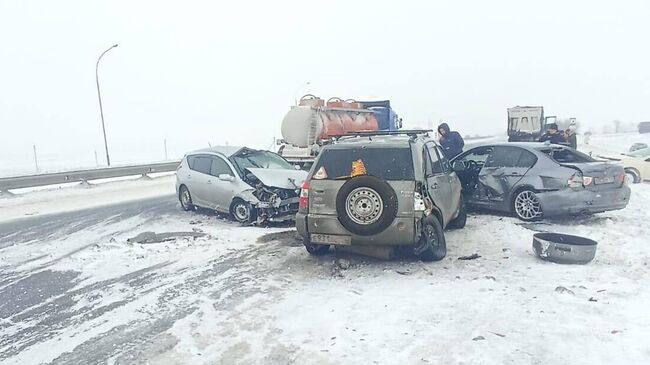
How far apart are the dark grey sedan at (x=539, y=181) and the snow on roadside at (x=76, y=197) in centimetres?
1014

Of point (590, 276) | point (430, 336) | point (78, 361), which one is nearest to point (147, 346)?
point (78, 361)

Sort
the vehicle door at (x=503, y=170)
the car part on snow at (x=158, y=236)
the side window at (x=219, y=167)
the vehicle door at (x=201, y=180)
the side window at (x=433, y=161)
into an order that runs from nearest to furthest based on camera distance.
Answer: the side window at (x=433, y=161)
the car part on snow at (x=158, y=236)
the vehicle door at (x=503, y=170)
the side window at (x=219, y=167)
the vehicle door at (x=201, y=180)

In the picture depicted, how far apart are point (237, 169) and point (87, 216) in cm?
→ 416

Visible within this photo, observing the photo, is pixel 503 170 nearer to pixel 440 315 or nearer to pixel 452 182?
pixel 452 182

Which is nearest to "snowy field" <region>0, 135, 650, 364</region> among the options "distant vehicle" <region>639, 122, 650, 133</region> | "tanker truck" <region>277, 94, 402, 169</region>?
"tanker truck" <region>277, 94, 402, 169</region>

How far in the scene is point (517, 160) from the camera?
917 centimetres

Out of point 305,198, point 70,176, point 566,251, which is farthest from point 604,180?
point 70,176

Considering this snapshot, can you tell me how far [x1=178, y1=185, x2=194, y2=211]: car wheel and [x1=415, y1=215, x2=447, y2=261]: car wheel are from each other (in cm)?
660

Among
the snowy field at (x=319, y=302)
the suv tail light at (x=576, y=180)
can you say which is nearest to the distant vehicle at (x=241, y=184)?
the snowy field at (x=319, y=302)

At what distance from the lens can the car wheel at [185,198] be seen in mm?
11336

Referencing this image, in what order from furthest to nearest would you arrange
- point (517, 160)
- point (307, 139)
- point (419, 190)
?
point (307, 139)
point (517, 160)
point (419, 190)

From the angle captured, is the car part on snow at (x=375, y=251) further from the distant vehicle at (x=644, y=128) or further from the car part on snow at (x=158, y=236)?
the distant vehicle at (x=644, y=128)

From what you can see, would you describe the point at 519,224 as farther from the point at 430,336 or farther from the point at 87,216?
the point at 87,216

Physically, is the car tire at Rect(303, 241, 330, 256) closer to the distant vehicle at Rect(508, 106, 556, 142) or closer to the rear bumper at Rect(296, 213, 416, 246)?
the rear bumper at Rect(296, 213, 416, 246)
